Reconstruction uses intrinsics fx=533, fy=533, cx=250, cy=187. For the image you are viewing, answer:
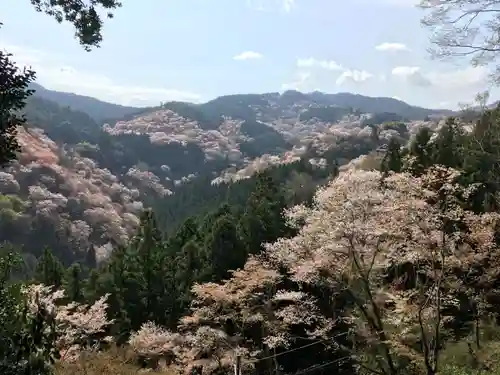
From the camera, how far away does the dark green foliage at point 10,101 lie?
14.5ft

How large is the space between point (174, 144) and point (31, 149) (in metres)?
52.9

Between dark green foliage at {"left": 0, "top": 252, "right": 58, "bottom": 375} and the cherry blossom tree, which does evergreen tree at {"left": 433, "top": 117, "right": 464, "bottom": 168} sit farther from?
dark green foliage at {"left": 0, "top": 252, "right": 58, "bottom": 375}

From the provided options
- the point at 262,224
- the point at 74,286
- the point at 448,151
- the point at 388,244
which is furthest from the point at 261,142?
the point at 388,244

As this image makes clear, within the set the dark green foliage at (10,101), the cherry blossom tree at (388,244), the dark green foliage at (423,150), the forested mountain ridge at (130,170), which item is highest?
the dark green foliage at (10,101)

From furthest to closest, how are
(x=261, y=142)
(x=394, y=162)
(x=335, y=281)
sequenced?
(x=261, y=142) < (x=394, y=162) < (x=335, y=281)

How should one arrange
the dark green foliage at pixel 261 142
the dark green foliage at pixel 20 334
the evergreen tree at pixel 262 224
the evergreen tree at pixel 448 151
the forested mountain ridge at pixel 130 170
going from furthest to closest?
the dark green foliage at pixel 261 142 < the forested mountain ridge at pixel 130 170 < the evergreen tree at pixel 448 151 < the evergreen tree at pixel 262 224 < the dark green foliage at pixel 20 334

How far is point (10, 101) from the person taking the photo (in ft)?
14.6

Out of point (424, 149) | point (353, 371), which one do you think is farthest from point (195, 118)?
point (353, 371)

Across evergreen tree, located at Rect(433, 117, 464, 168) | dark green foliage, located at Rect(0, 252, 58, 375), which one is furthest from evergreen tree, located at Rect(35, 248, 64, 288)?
dark green foliage, located at Rect(0, 252, 58, 375)

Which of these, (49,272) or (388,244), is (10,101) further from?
(49,272)

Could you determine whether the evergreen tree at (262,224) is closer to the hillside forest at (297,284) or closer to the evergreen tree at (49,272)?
the hillside forest at (297,284)

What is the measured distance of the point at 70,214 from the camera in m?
69.6

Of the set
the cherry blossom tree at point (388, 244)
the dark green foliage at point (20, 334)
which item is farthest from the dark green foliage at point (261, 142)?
the dark green foliage at point (20, 334)

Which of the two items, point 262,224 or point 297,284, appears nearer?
point 297,284
